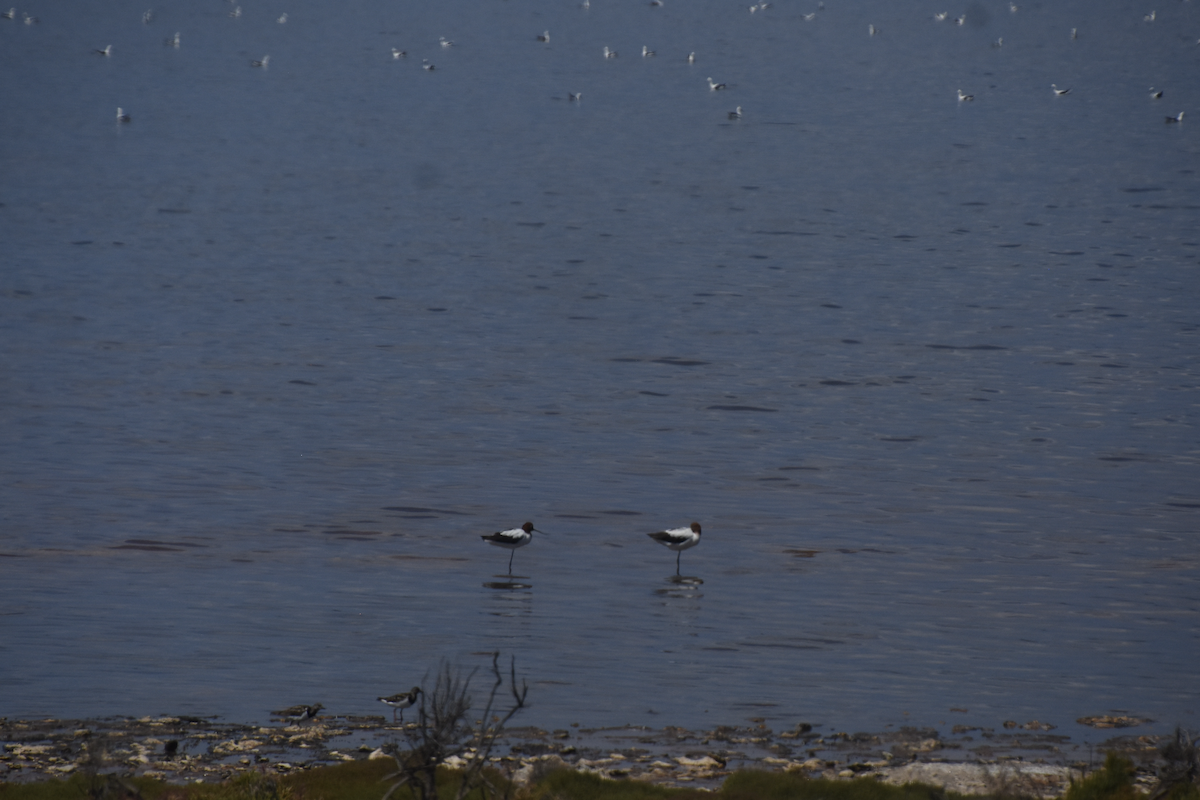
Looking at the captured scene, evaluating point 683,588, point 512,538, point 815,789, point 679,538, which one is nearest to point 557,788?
point 815,789

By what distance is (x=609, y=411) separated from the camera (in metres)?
33.9

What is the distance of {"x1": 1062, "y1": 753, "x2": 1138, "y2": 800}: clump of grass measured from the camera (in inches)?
432

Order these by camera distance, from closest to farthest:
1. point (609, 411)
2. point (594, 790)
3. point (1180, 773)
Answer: point (1180, 773) → point (594, 790) → point (609, 411)

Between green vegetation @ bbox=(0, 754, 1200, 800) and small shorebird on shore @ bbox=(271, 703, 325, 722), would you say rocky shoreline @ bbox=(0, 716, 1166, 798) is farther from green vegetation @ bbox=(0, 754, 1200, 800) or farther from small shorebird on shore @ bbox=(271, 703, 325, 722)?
green vegetation @ bbox=(0, 754, 1200, 800)

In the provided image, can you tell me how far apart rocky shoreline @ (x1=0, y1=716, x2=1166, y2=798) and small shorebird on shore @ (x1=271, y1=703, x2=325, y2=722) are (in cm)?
17

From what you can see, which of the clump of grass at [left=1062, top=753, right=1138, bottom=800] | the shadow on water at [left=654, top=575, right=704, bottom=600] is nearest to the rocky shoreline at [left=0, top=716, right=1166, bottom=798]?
the clump of grass at [left=1062, top=753, right=1138, bottom=800]

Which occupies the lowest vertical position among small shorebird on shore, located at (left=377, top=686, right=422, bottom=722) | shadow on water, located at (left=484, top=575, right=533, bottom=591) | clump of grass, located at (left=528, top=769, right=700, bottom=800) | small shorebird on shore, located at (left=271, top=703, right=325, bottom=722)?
clump of grass, located at (left=528, top=769, right=700, bottom=800)

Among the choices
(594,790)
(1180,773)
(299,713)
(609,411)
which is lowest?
(594,790)

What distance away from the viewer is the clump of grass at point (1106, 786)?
11.0 meters

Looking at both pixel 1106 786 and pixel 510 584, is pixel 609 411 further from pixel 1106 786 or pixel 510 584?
pixel 1106 786

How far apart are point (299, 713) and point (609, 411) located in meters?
19.9

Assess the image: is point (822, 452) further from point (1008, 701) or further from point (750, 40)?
point (750, 40)

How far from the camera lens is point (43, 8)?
6580 inches

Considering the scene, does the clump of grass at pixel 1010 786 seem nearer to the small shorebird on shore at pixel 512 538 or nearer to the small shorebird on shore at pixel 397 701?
the small shorebird on shore at pixel 397 701
